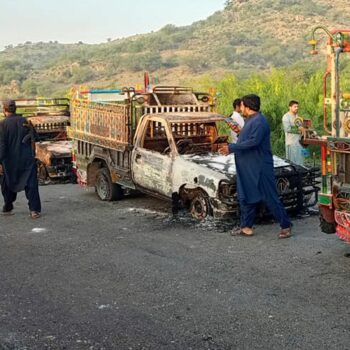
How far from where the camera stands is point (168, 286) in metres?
6.53

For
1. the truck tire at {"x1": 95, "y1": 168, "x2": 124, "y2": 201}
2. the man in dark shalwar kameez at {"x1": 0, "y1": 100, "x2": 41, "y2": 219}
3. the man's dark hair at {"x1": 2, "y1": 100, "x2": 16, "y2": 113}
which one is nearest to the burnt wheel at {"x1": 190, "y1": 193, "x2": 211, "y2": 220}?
the truck tire at {"x1": 95, "y1": 168, "x2": 124, "y2": 201}

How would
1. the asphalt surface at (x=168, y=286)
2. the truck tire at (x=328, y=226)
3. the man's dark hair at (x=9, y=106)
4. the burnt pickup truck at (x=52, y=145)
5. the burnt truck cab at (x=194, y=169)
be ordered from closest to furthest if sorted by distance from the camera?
1. the asphalt surface at (x=168, y=286)
2. the truck tire at (x=328, y=226)
3. the burnt truck cab at (x=194, y=169)
4. the man's dark hair at (x=9, y=106)
5. the burnt pickup truck at (x=52, y=145)

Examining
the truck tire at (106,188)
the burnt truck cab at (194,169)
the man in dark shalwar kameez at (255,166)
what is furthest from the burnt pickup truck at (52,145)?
the man in dark shalwar kameez at (255,166)

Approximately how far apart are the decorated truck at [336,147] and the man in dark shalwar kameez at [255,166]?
3.35 ft

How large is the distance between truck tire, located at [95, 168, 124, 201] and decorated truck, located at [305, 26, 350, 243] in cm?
496

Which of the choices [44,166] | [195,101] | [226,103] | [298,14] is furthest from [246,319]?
[298,14]

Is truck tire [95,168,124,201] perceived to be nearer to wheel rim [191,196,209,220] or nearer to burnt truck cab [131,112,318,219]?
burnt truck cab [131,112,318,219]

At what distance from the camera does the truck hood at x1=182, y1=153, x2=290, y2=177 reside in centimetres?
932

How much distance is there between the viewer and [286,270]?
275 inches

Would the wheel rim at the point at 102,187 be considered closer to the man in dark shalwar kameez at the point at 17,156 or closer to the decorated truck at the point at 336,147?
the man in dark shalwar kameez at the point at 17,156

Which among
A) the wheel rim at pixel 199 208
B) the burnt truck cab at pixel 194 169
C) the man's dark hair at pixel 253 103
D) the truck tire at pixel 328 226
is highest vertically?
the man's dark hair at pixel 253 103

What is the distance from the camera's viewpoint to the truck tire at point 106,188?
37.8 ft

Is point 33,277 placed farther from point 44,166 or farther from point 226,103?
point 226,103

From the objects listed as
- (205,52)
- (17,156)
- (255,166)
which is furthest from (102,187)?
(205,52)
